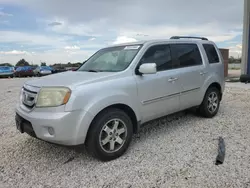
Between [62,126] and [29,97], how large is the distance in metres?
0.80

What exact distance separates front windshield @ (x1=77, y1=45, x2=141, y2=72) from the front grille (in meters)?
1.14

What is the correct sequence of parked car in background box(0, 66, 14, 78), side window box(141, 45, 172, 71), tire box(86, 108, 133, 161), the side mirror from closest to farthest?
tire box(86, 108, 133, 161) → the side mirror → side window box(141, 45, 172, 71) → parked car in background box(0, 66, 14, 78)

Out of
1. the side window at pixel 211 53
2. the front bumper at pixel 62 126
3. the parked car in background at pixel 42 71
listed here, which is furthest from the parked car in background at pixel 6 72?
the front bumper at pixel 62 126

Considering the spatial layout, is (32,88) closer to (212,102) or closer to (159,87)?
(159,87)

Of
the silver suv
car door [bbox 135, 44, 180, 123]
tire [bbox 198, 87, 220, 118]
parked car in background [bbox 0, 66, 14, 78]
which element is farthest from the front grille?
parked car in background [bbox 0, 66, 14, 78]

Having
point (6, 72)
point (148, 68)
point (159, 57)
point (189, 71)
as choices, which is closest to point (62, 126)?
point (148, 68)

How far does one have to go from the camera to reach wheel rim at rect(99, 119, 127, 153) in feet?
10.9

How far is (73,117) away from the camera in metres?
3.01

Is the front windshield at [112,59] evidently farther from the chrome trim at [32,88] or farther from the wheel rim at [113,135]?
the chrome trim at [32,88]

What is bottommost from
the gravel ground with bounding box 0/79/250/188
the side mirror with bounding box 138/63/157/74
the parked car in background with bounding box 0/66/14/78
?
the gravel ground with bounding box 0/79/250/188

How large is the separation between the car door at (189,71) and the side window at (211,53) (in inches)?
12.6

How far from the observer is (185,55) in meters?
4.70

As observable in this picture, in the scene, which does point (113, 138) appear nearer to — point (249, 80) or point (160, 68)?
point (160, 68)

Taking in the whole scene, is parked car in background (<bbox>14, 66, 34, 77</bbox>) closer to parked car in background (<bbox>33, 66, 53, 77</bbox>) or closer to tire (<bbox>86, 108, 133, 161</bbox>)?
parked car in background (<bbox>33, 66, 53, 77</bbox>)
